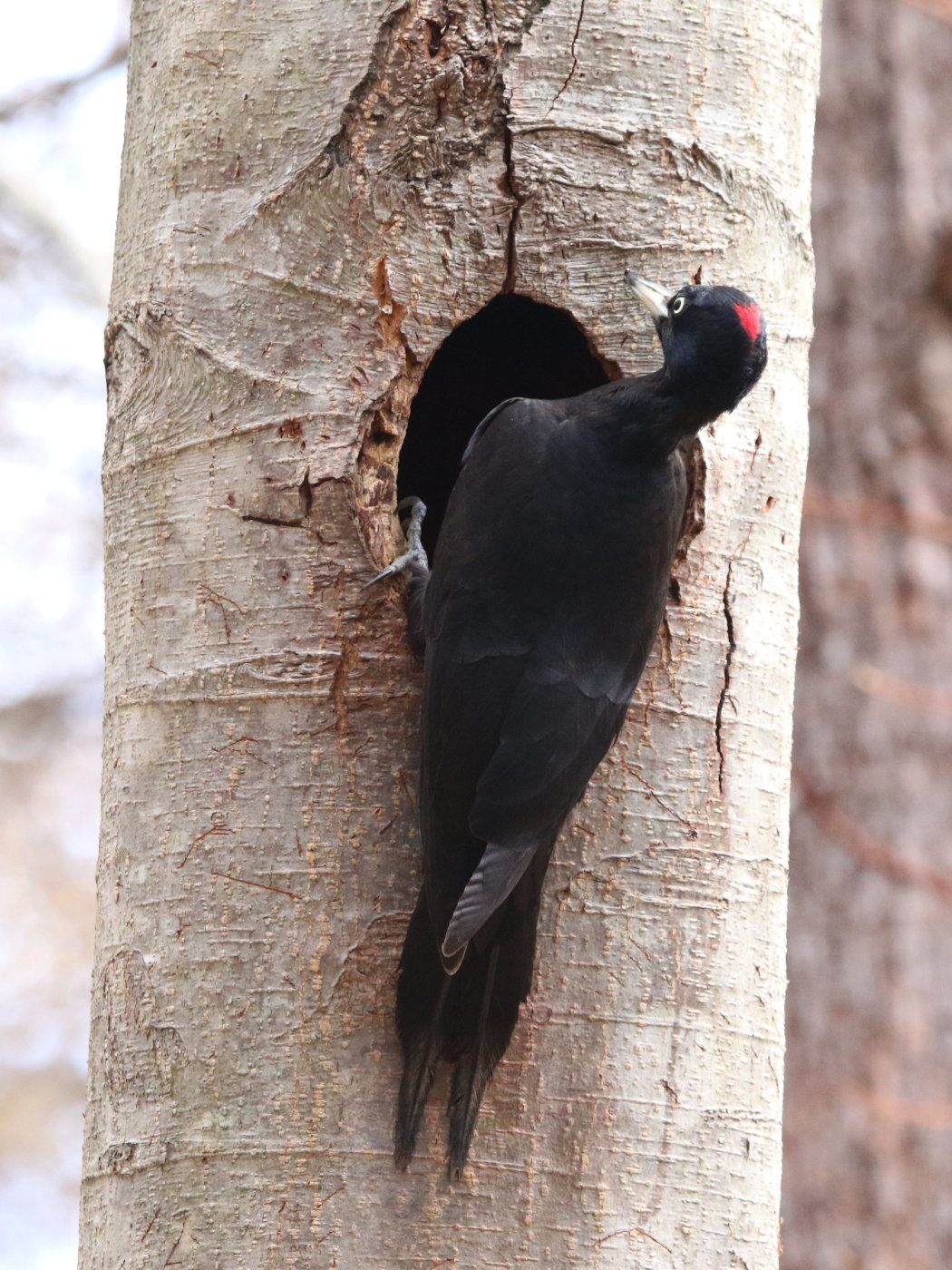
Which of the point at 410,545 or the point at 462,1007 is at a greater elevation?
the point at 410,545

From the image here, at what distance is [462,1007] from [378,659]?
0.50 m

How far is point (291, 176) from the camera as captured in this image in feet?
7.49

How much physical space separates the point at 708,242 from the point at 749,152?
0.17 metres

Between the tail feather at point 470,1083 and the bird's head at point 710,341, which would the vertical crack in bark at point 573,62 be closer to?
the bird's head at point 710,341

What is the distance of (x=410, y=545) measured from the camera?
93.3 inches

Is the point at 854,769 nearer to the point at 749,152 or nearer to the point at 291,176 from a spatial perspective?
the point at 749,152

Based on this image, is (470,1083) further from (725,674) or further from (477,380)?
(477,380)

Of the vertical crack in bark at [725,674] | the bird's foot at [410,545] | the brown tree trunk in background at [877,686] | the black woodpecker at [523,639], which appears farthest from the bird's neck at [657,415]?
the brown tree trunk in background at [877,686]

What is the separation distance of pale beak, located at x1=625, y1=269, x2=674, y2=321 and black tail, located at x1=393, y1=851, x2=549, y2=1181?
811mm

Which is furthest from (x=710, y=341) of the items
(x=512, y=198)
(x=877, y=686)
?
(x=877, y=686)

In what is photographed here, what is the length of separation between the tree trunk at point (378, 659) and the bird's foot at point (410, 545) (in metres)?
0.03

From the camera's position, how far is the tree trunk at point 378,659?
2.02m

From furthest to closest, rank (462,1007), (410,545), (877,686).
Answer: (877,686) → (410,545) → (462,1007)

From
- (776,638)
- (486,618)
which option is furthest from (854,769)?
(486,618)
